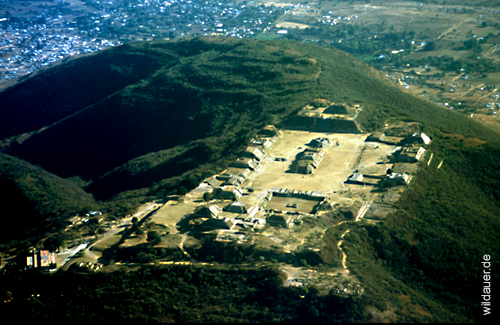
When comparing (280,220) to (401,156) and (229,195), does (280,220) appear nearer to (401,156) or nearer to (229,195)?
(229,195)

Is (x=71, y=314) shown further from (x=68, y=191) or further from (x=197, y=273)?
(x=68, y=191)

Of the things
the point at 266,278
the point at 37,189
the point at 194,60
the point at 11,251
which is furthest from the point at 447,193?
the point at 194,60

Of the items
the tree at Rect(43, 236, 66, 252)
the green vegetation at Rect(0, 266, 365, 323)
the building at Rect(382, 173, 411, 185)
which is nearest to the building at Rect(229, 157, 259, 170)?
the building at Rect(382, 173, 411, 185)

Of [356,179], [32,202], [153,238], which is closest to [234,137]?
[356,179]

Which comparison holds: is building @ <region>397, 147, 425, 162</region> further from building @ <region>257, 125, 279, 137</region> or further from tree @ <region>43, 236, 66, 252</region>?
tree @ <region>43, 236, 66, 252</region>

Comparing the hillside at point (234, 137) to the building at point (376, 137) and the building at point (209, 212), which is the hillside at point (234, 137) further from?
the building at point (209, 212)

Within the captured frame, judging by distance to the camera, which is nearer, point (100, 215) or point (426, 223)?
point (426, 223)
